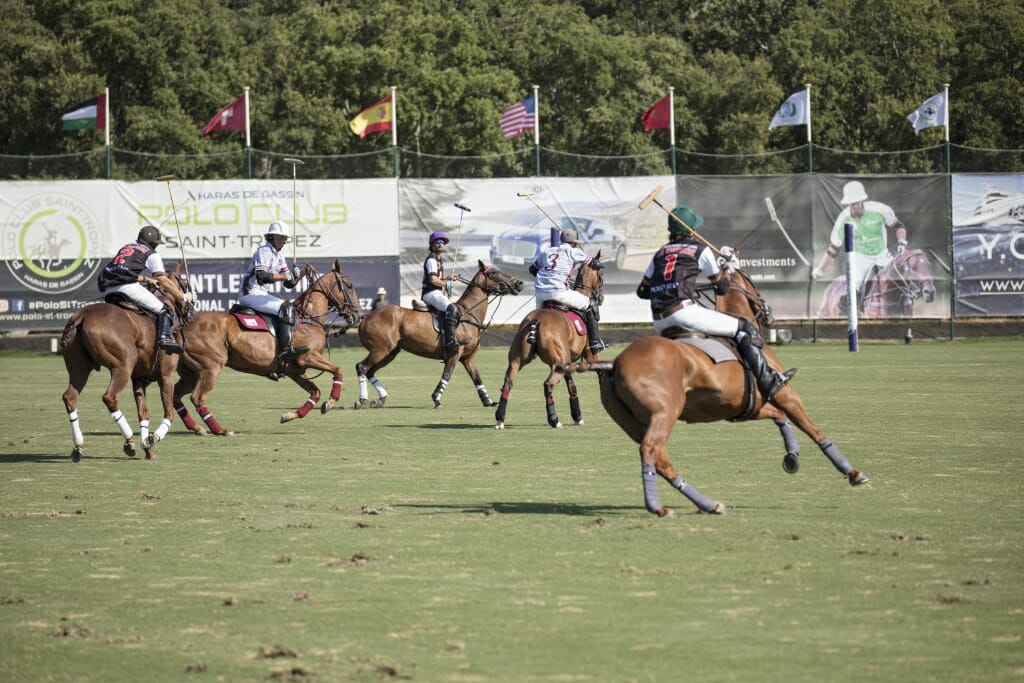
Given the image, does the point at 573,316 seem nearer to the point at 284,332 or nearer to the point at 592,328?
the point at 592,328

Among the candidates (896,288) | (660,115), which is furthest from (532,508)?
(660,115)

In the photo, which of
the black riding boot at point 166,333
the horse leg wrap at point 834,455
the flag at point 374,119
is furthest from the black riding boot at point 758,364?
the flag at point 374,119

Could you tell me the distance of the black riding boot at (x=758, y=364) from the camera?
11.5 metres

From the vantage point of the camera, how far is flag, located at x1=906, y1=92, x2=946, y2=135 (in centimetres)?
4147

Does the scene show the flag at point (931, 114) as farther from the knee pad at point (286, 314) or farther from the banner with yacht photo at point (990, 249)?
the knee pad at point (286, 314)

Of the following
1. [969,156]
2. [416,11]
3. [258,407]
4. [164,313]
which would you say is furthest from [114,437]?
[416,11]

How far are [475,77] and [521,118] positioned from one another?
14.2 metres

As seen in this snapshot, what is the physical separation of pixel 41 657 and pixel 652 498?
498 centimetres

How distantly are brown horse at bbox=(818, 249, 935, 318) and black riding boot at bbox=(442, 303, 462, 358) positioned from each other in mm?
18500

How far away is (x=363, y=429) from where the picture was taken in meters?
19.1

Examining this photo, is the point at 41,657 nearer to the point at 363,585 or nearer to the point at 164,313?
the point at 363,585

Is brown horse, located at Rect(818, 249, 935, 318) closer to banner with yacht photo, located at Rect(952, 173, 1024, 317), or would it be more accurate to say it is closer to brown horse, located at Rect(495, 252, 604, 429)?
banner with yacht photo, located at Rect(952, 173, 1024, 317)

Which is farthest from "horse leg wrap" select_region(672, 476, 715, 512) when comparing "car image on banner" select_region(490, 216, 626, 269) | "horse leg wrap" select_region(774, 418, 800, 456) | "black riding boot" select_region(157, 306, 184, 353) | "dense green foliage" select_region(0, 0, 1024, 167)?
"dense green foliage" select_region(0, 0, 1024, 167)

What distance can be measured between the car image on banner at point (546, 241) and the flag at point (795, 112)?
23.5 feet
